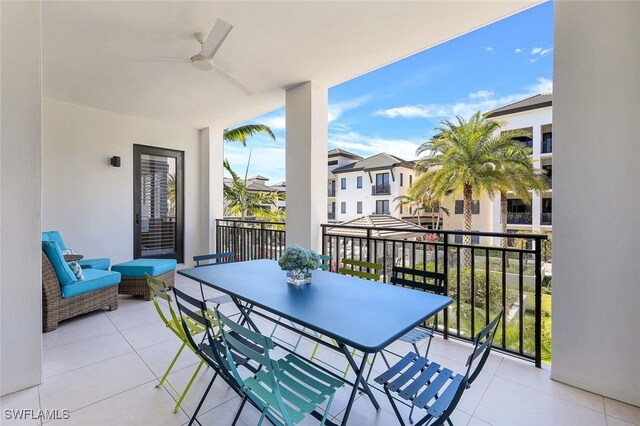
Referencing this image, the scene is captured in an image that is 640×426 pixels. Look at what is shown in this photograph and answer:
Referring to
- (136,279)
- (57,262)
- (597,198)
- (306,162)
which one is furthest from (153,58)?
(597,198)

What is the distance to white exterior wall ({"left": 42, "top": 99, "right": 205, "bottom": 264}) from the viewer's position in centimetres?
478

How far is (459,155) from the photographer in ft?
35.0

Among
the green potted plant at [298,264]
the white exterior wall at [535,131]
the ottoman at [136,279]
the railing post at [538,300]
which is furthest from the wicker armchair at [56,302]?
the white exterior wall at [535,131]

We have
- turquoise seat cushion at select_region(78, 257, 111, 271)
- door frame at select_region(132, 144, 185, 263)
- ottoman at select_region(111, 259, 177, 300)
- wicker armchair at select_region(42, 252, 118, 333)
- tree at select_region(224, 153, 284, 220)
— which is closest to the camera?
wicker armchair at select_region(42, 252, 118, 333)

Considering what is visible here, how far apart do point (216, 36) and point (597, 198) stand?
339cm

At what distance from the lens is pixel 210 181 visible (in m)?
6.37

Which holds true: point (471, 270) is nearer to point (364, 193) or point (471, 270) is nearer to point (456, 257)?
point (456, 257)

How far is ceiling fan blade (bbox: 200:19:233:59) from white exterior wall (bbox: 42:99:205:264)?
361 centimetres

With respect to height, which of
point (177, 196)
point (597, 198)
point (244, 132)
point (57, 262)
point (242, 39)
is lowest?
point (57, 262)

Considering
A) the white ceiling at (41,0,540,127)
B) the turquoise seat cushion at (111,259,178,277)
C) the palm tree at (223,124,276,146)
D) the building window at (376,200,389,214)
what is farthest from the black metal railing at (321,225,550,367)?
the building window at (376,200,389,214)

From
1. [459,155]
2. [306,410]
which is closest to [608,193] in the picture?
[306,410]

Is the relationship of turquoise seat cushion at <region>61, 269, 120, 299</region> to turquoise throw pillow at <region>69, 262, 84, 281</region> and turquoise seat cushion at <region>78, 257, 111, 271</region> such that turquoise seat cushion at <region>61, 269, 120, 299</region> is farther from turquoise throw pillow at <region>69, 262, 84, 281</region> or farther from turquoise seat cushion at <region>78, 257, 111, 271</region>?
turquoise seat cushion at <region>78, 257, 111, 271</region>

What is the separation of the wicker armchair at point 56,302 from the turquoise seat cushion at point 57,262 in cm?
5

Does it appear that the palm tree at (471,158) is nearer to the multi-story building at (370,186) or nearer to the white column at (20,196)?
the multi-story building at (370,186)
